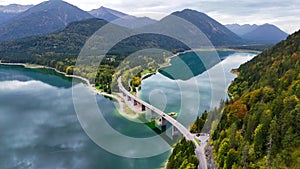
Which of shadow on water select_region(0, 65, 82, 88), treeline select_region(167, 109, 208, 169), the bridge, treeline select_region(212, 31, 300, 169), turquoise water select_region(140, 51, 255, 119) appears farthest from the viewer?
shadow on water select_region(0, 65, 82, 88)

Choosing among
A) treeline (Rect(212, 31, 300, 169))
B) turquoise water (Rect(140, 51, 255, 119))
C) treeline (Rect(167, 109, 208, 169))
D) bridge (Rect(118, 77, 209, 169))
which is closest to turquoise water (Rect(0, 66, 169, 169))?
bridge (Rect(118, 77, 209, 169))

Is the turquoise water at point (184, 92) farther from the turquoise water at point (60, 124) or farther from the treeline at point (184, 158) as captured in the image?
the treeline at point (184, 158)

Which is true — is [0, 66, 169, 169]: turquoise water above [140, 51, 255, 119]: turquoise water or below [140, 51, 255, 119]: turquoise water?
below

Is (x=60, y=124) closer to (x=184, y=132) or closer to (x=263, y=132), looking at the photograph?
(x=184, y=132)

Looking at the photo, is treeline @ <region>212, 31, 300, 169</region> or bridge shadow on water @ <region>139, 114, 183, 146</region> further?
bridge shadow on water @ <region>139, 114, 183, 146</region>

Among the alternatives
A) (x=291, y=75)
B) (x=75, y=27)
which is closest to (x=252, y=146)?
(x=291, y=75)

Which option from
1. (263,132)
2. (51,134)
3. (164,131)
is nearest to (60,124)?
(51,134)

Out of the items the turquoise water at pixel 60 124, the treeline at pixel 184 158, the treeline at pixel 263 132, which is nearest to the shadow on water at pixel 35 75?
the turquoise water at pixel 60 124

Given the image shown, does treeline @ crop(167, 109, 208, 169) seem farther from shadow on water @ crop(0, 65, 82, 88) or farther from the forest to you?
shadow on water @ crop(0, 65, 82, 88)

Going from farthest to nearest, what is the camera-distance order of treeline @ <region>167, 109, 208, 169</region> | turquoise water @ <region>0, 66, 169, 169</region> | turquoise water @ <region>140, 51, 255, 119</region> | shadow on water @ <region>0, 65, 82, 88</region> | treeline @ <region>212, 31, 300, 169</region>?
shadow on water @ <region>0, 65, 82, 88</region> < turquoise water @ <region>140, 51, 255, 119</region> < turquoise water @ <region>0, 66, 169, 169</region> < treeline @ <region>167, 109, 208, 169</region> < treeline @ <region>212, 31, 300, 169</region>
